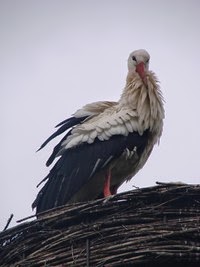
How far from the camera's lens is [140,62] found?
6.11m

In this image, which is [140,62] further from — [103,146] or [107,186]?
[107,186]

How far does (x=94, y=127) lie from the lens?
5711 millimetres

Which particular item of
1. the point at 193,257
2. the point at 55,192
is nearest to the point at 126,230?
the point at 193,257

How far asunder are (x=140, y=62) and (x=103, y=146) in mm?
756

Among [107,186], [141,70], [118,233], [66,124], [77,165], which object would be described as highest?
[141,70]

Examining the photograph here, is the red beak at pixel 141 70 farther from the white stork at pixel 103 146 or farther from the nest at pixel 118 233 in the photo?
the nest at pixel 118 233

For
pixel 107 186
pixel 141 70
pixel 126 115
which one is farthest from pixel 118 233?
pixel 141 70

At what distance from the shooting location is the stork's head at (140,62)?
20.0ft

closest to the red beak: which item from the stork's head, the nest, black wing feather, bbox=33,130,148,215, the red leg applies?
the stork's head

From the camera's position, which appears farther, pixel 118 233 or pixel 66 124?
pixel 66 124

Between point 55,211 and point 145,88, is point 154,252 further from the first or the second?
point 145,88

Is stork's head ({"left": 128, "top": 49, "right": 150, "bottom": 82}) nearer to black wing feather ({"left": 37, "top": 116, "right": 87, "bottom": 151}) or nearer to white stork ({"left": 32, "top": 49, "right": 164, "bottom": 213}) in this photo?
white stork ({"left": 32, "top": 49, "right": 164, "bottom": 213})

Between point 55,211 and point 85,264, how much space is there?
1.62ft

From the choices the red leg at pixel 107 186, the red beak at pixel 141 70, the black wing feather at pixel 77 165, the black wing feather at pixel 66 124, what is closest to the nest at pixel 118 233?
the black wing feather at pixel 77 165
